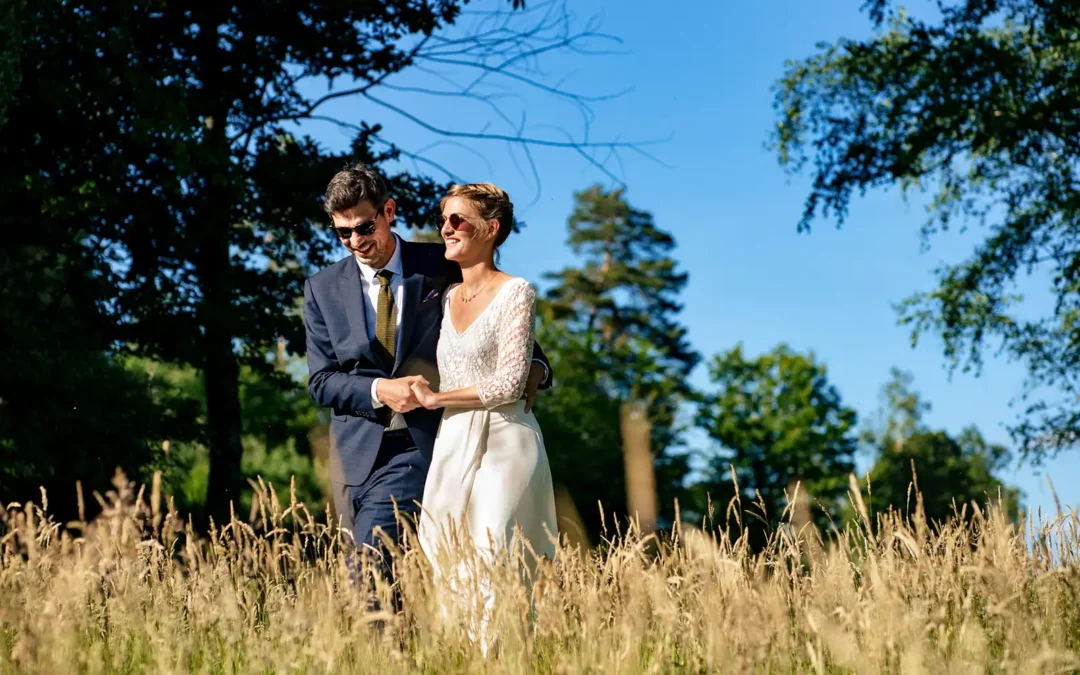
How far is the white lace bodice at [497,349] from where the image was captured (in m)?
4.39

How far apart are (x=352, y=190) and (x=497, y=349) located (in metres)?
0.90

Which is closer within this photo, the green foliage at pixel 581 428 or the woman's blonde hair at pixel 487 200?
the woman's blonde hair at pixel 487 200

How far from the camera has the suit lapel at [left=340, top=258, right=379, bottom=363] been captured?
15.3 feet

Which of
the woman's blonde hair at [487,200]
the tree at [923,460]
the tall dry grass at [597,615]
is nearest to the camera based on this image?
the tall dry grass at [597,615]

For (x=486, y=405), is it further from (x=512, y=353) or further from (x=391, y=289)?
(x=391, y=289)

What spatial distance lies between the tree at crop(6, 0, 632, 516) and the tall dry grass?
725 cm

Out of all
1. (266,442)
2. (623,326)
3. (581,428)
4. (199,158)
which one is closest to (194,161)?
(199,158)

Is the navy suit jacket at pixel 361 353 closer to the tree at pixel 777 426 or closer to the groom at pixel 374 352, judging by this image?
the groom at pixel 374 352

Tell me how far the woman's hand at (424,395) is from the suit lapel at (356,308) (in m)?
0.43

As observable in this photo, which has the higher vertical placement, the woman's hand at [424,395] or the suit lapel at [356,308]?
the suit lapel at [356,308]

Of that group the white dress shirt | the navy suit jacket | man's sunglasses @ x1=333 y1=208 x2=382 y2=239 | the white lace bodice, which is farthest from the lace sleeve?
man's sunglasses @ x1=333 y1=208 x2=382 y2=239

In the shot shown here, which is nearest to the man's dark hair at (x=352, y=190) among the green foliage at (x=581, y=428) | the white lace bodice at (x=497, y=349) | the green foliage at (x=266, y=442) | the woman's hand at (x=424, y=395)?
the white lace bodice at (x=497, y=349)

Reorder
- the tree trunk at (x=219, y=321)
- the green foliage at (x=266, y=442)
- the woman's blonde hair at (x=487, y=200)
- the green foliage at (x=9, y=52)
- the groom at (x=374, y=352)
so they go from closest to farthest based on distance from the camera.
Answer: the woman's blonde hair at (x=487, y=200) < the groom at (x=374, y=352) < the green foliage at (x=9, y=52) < the tree trunk at (x=219, y=321) < the green foliage at (x=266, y=442)

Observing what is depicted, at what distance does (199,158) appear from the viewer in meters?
11.1
